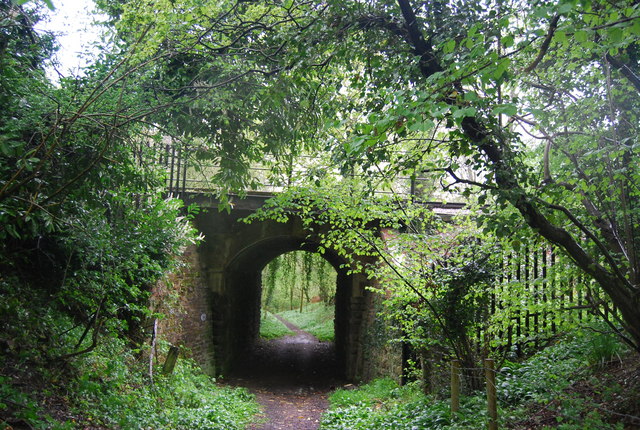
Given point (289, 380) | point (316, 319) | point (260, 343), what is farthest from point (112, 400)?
point (316, 319)

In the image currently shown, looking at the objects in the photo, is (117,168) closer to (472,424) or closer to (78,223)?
(78,223)

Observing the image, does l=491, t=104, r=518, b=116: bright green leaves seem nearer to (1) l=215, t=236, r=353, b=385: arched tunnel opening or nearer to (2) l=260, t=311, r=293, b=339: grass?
(1) l=215, t=236, r=353, b=385: arched tunnel opening

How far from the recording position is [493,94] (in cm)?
408

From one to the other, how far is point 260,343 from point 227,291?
669cm

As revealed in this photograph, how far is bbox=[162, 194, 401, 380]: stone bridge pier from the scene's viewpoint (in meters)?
11.4

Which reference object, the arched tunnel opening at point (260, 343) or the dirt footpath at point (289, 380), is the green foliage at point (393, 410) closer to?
the dirt footpath at point (289, 380)

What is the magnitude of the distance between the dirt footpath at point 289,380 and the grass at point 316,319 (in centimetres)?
289

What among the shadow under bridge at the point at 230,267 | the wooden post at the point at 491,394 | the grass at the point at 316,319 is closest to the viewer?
the wooden post at the point at 491,394

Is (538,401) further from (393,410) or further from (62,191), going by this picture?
(62,191)

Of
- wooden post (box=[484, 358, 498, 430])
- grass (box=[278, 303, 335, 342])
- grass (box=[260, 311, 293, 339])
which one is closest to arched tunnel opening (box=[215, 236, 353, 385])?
grass (box=[260, 311, 293, 339])

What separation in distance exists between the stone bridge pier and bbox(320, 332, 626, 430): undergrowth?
359 cm

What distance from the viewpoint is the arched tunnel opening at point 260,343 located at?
43.2 feet

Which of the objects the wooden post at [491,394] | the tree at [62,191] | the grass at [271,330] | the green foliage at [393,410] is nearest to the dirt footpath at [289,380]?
the green foliage at [393,410]

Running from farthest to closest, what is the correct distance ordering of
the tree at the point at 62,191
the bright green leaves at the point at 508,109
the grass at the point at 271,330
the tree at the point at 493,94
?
the grass at the point at 271,330 → the tree at the point at 62,191 → the tree at the point at 493,94 → the bright green leaves at the point at 508,109
